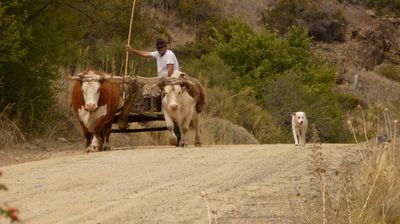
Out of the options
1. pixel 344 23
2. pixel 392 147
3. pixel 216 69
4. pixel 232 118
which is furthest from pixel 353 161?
pixel 344 23

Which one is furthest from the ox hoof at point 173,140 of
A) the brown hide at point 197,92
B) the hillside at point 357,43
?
the hillside at point 357,43

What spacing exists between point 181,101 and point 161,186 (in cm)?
776

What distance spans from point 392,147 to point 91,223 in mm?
3774

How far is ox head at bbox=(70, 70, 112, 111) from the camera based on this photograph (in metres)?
18.6

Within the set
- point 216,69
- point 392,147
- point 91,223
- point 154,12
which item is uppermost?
point 154,12

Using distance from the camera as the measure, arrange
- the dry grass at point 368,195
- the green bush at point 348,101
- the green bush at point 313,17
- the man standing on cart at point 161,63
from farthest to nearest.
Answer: the green bush at point 313,17, the green bush at point 348,101, the man standing on cart at point 161,63, the dry grass at point 368,195

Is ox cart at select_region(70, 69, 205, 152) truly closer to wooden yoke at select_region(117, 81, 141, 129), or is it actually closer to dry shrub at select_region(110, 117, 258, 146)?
wooden yoke at select_region(117, 81, 141, 129)

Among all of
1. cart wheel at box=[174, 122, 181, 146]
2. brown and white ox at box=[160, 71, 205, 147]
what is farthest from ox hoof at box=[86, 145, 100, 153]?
cart wheel at box=[174, 122, 181, 146]

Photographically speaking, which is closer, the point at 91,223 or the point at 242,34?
the point at 91,223

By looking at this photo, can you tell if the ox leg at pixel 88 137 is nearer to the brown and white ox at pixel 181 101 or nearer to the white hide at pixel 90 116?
the white hide at pixel 90 116

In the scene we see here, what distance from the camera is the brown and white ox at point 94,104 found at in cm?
1870

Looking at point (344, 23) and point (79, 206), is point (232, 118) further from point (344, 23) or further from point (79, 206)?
point (344, 23)

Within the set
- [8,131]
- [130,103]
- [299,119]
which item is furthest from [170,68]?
[299,119]

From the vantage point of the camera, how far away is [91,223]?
32.2 ft
